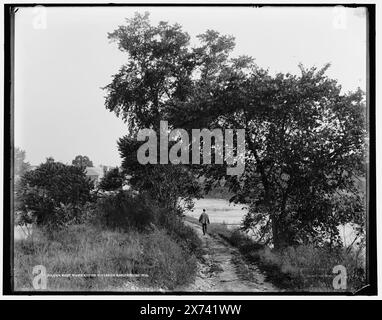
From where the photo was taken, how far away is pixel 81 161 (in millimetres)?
6469

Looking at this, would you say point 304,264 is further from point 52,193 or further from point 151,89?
point 52,193

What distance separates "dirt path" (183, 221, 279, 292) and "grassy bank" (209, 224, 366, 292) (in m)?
0.13

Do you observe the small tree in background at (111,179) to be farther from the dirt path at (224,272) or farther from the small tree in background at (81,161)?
the dirt path at (224,272)

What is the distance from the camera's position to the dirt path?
6.22m

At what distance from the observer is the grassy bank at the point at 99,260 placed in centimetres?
610


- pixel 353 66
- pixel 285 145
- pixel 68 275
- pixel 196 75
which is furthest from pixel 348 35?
pixel 68 275

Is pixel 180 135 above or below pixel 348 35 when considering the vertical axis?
below

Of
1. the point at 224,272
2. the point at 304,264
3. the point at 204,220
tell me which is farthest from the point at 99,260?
the point at 304,264

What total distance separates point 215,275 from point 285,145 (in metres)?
2.13

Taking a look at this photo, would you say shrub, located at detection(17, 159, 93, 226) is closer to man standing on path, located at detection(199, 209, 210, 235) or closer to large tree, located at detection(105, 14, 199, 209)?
large tree, located at detection(105, 14, 199, 209)

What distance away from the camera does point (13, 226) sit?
6184mm

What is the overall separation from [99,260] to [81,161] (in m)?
1.42

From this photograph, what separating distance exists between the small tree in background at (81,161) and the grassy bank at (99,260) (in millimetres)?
877
